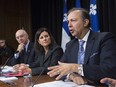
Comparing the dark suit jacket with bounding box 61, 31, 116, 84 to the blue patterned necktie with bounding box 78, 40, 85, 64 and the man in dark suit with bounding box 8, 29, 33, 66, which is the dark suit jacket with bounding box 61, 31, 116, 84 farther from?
the man in dark suit with bounding box 8, 29, 33, 66

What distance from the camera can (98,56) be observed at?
2.26 meters

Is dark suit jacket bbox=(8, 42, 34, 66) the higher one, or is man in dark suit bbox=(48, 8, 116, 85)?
man in dark suit bbox=(48, 8, 116, 85)

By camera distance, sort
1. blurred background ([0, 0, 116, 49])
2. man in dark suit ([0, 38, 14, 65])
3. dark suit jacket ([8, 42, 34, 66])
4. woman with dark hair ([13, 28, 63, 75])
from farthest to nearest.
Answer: blurred background ([0, 0, 116, 49]) < man in dark suit ([0, 38, 14, 65]) < dark suit jacket ([8, 42, 34, 66]) < woman with dark hair ([13, 28, 63, 75])

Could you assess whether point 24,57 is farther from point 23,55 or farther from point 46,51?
point 46,51

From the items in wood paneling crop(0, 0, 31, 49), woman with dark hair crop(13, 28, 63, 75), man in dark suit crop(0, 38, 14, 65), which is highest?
wood paneling crop(0, 0, 31, 49)

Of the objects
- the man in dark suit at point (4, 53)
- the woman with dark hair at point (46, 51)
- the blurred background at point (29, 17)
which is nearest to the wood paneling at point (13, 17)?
the blurred background at point (29, 17)

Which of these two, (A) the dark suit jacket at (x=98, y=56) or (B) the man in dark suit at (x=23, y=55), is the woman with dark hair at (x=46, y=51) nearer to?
(B) the man in dark suit at (x=23, y=55)

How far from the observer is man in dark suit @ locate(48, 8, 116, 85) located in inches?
78.6

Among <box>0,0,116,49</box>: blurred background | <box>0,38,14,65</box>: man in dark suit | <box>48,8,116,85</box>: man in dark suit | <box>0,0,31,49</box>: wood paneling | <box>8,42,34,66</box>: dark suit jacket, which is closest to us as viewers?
<box>48,8,116,85</box>: man in dark suit

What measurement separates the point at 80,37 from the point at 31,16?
4.63 m

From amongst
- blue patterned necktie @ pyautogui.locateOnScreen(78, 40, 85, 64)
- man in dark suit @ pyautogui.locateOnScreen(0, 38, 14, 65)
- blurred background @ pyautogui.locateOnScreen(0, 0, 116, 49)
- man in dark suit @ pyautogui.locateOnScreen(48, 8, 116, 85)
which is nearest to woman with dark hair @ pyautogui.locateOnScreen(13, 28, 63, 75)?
man in dark suit @ pyautogui.locateOnScreen(48, 8, 116, 85)

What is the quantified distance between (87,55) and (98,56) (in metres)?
→ 0.11

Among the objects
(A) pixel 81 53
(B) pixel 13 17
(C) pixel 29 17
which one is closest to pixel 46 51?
(A) pixel 81 53

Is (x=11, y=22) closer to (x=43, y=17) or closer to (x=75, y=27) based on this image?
(x=43, y=17)
